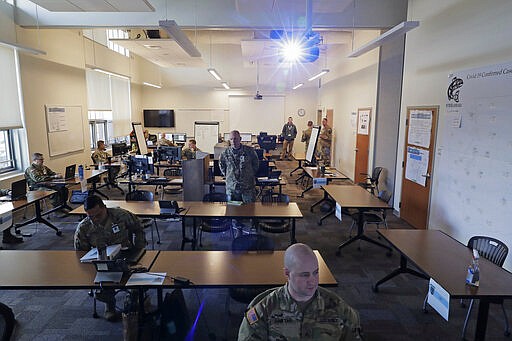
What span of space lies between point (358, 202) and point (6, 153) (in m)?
7.19

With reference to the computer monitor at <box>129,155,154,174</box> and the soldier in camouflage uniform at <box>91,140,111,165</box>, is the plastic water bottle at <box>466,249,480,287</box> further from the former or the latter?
the soldier in camouflage uniform at <box>91,140,111,165</box>

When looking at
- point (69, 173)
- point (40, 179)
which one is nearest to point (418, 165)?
point (69, 173)

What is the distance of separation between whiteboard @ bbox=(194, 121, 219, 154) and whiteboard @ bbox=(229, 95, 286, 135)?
2.43m

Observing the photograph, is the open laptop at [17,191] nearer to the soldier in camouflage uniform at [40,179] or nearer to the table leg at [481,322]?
the soldier in camouflage uniform at [40,179]

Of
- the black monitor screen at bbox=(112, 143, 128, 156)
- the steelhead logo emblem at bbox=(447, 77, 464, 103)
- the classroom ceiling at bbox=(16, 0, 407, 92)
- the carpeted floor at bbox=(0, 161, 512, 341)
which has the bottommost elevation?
the carpeted floor at bbox=(0, 161, 512, 341)

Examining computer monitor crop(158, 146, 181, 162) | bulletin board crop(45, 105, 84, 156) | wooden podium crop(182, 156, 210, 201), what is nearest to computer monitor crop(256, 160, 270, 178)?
wooden podium crop(182, 156, 210, 201)

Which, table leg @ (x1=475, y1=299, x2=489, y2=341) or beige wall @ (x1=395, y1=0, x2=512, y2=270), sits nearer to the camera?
table leg @ (x1=475, y1=299, x2=489, y2=341)

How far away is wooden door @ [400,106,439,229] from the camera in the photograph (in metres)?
5.82

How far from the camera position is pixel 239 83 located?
637 inches

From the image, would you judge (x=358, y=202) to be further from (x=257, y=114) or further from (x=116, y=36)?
(x=257, y=114)

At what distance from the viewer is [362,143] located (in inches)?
380

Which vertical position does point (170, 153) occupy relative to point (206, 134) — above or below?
below

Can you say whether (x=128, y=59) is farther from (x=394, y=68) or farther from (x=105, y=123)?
(x=394, y=68)

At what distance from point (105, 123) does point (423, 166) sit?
9926mm
